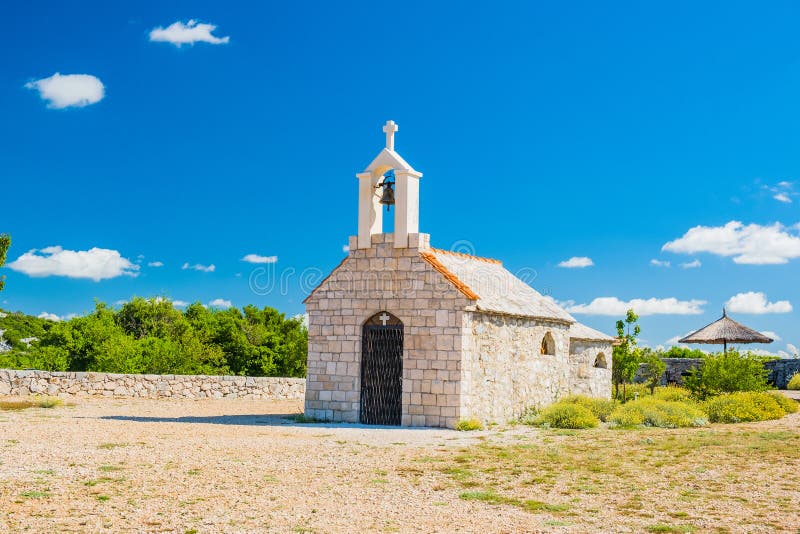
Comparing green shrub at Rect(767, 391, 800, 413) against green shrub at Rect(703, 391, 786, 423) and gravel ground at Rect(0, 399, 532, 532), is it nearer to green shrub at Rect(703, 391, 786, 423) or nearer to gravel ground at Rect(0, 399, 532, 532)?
green shrub at Rect(703, 391, 786, 423)

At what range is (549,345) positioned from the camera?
65.6 ft

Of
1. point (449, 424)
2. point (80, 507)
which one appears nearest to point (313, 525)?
point (80, 507)

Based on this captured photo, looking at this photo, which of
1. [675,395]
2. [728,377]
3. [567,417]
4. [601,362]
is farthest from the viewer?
[601,362]

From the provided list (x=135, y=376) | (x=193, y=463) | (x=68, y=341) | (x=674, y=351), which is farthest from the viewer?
(x=674, y=351)

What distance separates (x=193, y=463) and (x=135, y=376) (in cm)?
1315

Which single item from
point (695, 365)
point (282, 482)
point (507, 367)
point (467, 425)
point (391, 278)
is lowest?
point (282, 482)

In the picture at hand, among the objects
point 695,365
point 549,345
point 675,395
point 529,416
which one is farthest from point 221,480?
point 695,365

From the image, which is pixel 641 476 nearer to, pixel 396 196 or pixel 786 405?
pixel 396 196

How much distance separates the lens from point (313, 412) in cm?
1783

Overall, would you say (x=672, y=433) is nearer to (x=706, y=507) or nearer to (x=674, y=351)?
(x=706, y=507)

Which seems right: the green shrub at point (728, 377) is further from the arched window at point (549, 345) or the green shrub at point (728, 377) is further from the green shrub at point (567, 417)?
the green shrub at point (567, 417)

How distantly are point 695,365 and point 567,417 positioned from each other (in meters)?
19.0

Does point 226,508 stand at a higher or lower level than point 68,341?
lower

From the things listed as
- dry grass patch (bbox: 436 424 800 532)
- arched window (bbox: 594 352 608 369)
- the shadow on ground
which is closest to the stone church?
the shadow on ground
